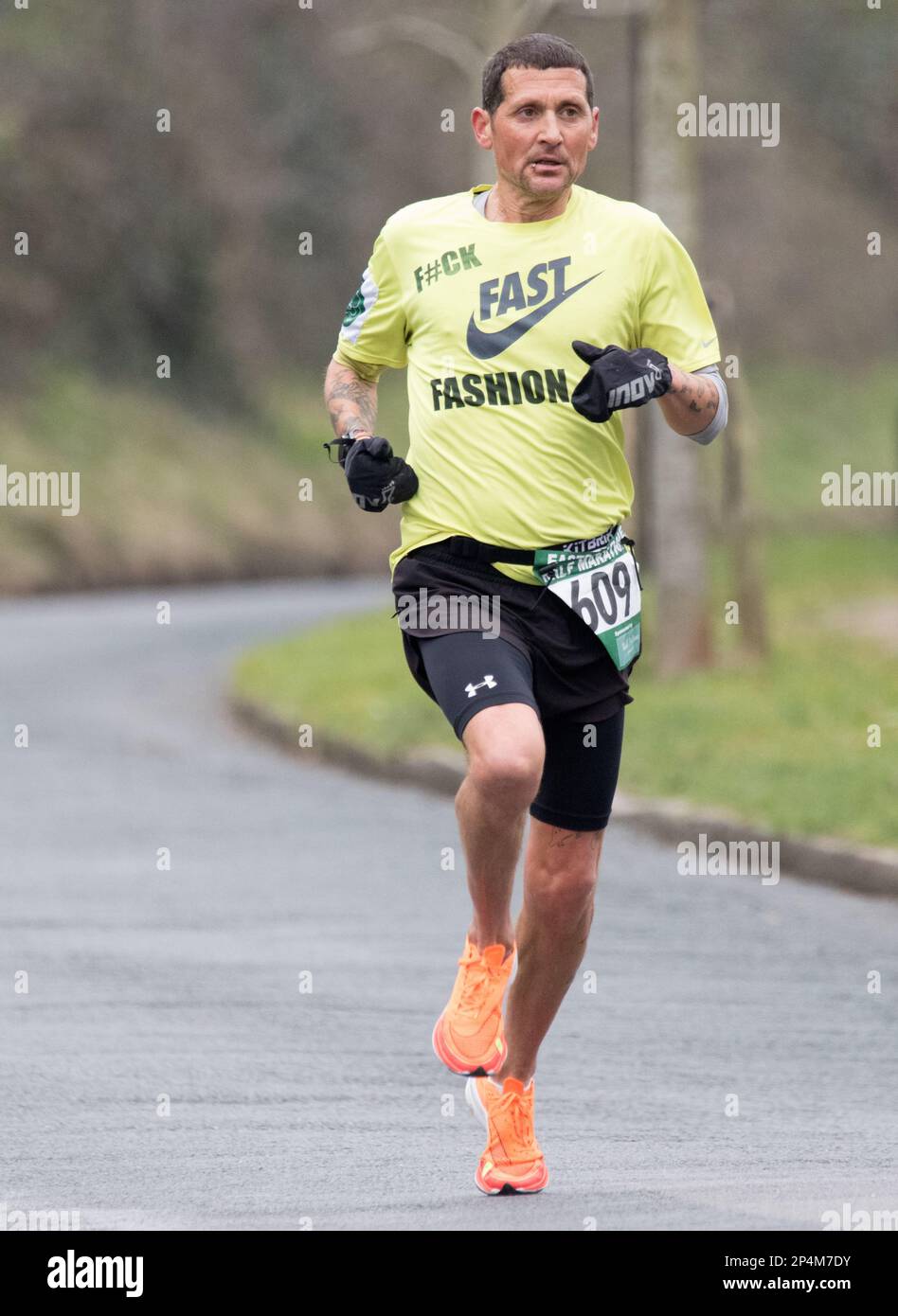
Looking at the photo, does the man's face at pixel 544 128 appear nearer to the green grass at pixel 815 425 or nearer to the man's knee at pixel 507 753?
the man's knee at pixel 507 753

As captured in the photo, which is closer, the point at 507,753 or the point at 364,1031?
the point at 507,753

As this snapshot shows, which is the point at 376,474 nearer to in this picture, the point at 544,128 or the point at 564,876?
the point at 544,128

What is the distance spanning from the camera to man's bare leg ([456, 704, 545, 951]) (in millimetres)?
4820

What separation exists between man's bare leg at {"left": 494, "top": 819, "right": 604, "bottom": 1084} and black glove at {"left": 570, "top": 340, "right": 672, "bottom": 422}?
841 millimetres

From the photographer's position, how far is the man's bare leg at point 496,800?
190 inches

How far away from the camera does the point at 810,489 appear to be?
188 ft

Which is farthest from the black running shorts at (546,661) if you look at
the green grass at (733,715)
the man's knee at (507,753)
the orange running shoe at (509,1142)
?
the green grass at (733,715)

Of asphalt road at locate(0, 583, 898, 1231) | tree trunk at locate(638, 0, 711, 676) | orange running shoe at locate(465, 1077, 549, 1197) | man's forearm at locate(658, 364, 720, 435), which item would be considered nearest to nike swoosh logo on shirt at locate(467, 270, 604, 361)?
man's forearm at locate(658, 364, 720, 435)

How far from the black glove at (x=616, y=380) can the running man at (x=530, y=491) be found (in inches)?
0.8

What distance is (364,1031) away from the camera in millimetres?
7137

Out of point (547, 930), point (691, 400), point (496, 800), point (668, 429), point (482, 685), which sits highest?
point (668, 429)

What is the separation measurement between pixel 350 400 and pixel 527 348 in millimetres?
525

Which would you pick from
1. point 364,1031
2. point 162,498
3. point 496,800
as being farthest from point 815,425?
point 496,800

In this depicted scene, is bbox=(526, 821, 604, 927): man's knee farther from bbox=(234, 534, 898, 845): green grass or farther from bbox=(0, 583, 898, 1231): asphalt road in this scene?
bbox=(234, 534, 898, 845): green grass
